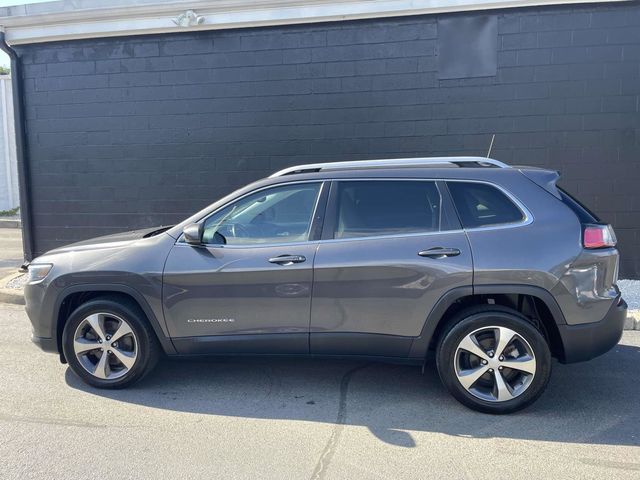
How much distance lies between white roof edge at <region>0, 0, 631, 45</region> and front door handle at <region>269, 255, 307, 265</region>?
5085 millimetres

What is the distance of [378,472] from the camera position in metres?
3.14

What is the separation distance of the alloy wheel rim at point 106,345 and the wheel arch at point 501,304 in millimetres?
2173

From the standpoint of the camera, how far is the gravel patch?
7.72 m

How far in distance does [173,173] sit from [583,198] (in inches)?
241

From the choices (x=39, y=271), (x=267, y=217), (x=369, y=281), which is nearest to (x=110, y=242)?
(x=39, y=271)

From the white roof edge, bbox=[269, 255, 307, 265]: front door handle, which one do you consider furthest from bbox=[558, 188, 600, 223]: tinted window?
the white roof edge

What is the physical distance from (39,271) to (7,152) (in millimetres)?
14392

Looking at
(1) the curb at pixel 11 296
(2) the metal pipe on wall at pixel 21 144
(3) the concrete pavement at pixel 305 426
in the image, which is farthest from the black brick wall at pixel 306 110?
(3) the concrete pavement at pixel 305 426

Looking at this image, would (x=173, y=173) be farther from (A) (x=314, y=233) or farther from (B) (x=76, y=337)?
(A) (x=314, y=233)

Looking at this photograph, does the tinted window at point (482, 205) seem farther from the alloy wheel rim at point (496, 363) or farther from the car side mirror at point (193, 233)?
the car side mirror at point (193, 233)

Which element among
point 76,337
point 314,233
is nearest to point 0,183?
point 76,337

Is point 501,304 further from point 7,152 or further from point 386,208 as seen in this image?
point 7,152

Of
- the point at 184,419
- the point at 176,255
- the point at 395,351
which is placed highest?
the point at 176,255

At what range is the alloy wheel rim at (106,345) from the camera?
4.24m
